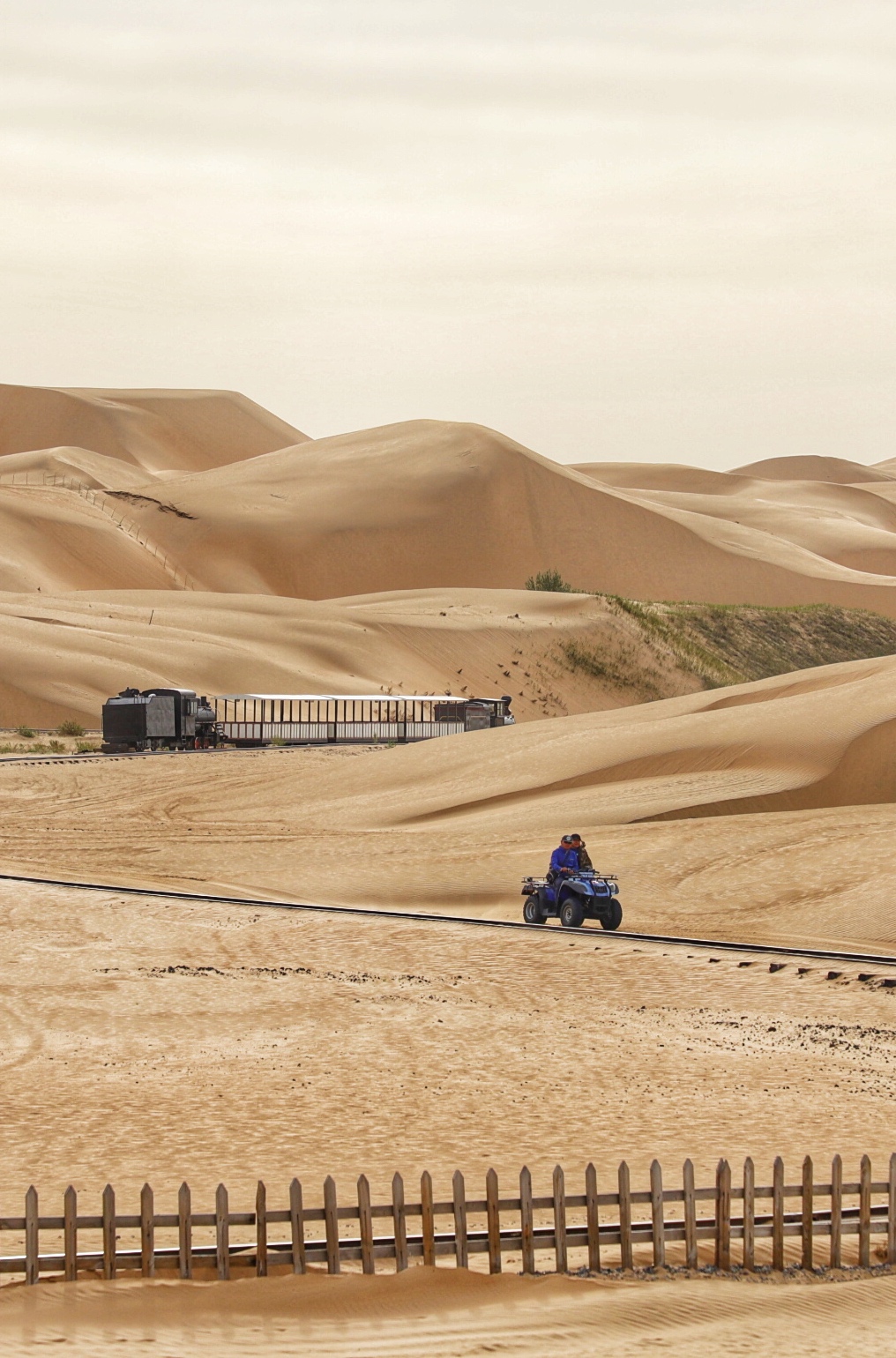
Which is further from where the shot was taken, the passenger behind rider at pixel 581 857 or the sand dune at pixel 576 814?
the sand dune at pixel 576 814

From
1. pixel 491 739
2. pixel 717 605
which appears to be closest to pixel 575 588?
pixel 717 605

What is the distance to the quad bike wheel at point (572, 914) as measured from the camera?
67.8 feet

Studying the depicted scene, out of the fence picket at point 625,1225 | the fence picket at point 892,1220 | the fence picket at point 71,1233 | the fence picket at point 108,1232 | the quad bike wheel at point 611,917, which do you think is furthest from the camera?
the quad bike wheel at point 611,917

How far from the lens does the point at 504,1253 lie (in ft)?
28.2

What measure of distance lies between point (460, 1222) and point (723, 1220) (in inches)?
55.3

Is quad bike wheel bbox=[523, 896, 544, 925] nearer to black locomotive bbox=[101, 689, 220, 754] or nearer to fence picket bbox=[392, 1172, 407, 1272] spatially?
fence picket bbox=[392, 1172, 407, 1272]

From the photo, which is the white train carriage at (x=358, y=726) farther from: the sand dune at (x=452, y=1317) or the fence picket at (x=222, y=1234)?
the fence picket at (x=222, y=1234)

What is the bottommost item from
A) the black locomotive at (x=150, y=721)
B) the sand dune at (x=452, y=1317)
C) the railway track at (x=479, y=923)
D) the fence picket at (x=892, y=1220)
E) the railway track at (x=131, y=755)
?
the sand dune at (x=452, y=1317)

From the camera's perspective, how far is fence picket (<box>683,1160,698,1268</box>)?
8.16 meters

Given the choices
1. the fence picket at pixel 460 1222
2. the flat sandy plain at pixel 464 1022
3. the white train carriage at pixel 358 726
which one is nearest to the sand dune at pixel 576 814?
the flat sandy plain at pixel 464 1022

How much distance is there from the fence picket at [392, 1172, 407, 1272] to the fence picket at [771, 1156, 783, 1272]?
185 centimetres

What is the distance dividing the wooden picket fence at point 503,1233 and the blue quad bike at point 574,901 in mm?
11728

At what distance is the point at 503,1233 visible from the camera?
28.0ft

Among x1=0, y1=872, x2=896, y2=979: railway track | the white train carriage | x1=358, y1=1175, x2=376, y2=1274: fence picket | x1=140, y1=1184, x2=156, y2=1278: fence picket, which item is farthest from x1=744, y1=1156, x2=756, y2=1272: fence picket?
the white train carriage
